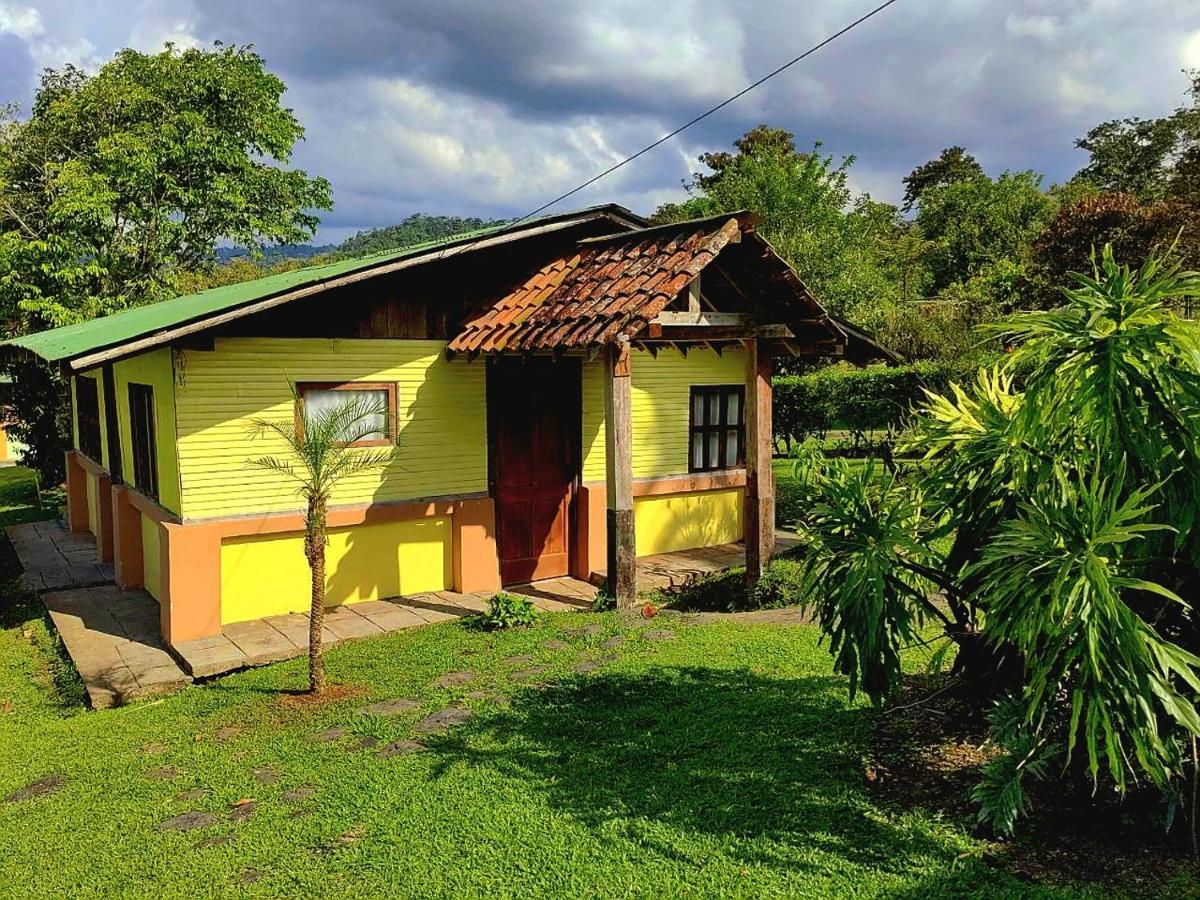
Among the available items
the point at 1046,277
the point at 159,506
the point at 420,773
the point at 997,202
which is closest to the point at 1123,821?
the point at 420,773

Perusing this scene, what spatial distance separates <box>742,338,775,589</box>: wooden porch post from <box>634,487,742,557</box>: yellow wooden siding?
2208 millimetres

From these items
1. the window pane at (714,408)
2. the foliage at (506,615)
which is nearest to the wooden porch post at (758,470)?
the window pane at (714,408)

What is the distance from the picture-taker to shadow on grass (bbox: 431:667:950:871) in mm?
4383

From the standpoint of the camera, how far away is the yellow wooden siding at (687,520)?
1159cm

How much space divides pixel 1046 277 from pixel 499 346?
68.1ft

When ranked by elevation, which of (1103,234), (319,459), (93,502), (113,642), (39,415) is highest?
(1103,234)

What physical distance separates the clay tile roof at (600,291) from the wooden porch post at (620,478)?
526 mm

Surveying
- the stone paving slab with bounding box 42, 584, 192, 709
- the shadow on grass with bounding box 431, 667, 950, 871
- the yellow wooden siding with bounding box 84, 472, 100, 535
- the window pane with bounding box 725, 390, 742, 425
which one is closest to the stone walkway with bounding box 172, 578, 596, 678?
the stone paving slab with bounding box 42, 584, 192, 709

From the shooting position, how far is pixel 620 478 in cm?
Answer: 838

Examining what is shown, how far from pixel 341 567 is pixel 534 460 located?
2.53 meters

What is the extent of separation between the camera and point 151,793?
17.8 feet

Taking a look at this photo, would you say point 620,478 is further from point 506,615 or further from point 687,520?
point 687,520

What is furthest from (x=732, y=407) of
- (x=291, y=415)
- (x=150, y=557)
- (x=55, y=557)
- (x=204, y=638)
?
(x=55, y=557)

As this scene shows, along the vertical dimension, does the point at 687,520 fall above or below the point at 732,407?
below
